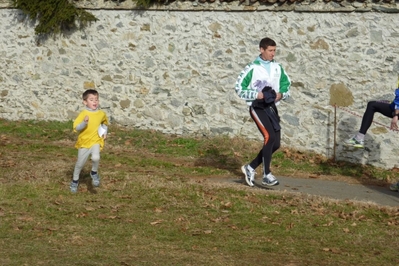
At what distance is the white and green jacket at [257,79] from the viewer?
38.3ft

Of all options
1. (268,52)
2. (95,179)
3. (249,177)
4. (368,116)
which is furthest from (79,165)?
(368,116)

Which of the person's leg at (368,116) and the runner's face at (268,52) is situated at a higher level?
the runner's face at (268,52)

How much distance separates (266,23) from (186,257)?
7.39 metres

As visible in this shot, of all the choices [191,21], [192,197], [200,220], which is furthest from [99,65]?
[200,220]

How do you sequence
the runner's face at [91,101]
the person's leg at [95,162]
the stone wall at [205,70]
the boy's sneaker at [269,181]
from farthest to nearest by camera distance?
1. the stone wall at [205,70]
2. the boy's sneaker at [269,181]
3. the person's leg at [95,162]
4. the runner's face at [91,101]

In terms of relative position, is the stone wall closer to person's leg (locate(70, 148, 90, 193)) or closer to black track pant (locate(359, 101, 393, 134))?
black track pant (locate(359, 101, 393, 134))

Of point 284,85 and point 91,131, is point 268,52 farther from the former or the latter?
point 91,131

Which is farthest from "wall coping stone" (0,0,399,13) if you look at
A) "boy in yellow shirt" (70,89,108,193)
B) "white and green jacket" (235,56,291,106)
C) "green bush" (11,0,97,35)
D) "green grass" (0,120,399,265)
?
"boy in yellow shirt" (70,89,108,193)

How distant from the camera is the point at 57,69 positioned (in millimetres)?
18172

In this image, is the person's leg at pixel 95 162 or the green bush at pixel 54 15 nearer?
the person's leg at pixel 95 162

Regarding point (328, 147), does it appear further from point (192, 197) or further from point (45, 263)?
point (45, 263)

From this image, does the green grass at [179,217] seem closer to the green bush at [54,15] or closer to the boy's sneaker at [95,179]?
the boy's sneaker at [95,179]

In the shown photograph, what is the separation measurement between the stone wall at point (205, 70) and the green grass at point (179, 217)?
2.86 feet

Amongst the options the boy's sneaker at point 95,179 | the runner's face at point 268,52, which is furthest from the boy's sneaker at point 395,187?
the boy's sneaker at point 95,179
